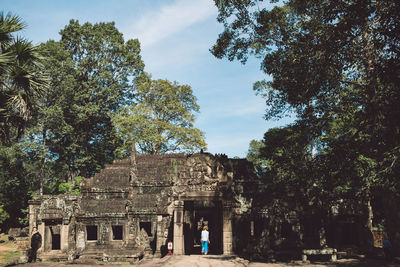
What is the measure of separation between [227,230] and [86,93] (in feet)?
84.7

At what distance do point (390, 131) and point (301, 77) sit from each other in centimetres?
502

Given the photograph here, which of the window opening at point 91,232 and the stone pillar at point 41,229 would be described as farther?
the window opening at point 91,232

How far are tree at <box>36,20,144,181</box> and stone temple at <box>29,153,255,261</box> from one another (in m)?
11.9

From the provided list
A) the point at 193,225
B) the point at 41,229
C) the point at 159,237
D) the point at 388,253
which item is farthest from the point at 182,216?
the point at 41,229

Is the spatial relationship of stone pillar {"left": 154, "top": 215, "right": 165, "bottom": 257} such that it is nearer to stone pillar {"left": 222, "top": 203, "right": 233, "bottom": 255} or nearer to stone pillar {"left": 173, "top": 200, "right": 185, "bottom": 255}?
stone pillar {"left": 173, "top": 200, "right": 185, "bottom": 255}

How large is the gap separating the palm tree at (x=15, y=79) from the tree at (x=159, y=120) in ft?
61.9

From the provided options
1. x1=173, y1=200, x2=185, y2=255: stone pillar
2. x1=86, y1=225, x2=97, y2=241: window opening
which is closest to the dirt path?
x1=173, y1=200, x2=185, y2=255: stone pillar

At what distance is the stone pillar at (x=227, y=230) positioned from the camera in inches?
581

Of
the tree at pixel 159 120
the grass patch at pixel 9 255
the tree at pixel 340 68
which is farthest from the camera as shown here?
the tree at pixel 159 120

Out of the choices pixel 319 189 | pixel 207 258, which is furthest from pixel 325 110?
A: pixel 207 258

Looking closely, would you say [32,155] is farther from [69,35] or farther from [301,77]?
[301,77]

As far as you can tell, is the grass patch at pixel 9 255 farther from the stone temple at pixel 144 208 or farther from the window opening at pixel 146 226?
the window opening at pixel 146 226

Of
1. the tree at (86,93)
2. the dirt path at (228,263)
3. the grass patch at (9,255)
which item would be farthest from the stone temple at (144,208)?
the tree at (86,93)

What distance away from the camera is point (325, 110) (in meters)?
15.3
